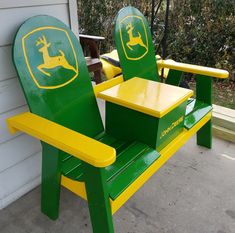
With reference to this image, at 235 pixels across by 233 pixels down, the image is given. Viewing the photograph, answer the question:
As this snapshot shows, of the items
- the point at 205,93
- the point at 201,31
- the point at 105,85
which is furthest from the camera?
the point at 201,31

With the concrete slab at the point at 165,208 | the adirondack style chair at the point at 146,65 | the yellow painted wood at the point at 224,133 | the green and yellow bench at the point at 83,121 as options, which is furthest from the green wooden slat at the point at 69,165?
the yellow painted wood at the point at 224,133

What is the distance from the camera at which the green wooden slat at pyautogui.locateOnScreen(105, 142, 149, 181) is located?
51.9 inches

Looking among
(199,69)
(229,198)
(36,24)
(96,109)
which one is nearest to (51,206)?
(96,109)

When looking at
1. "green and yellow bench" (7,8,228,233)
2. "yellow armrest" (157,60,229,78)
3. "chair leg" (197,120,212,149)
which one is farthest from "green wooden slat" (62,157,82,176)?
"chair leg" (197,120,212,149)

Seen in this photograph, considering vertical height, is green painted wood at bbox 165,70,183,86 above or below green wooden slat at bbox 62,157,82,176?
above

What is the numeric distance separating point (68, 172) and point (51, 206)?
0.30 m

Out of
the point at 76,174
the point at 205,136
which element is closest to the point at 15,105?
the point at 76,174

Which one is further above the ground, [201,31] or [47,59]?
[47,59]

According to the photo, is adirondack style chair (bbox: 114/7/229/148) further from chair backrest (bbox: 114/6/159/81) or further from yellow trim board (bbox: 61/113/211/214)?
yellow trim board (bbox: 61/113/211/214)

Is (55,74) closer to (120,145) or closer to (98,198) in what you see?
(120,145)

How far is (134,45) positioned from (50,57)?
753mm

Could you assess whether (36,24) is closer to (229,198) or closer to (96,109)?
(96,109)

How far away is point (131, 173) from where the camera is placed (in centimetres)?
130

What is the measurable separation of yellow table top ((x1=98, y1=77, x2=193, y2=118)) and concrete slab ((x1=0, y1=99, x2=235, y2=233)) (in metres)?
0.65
